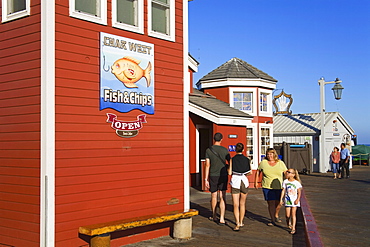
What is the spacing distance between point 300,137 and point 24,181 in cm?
2337

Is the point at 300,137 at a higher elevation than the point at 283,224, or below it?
higher

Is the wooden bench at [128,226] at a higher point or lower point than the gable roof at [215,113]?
lower

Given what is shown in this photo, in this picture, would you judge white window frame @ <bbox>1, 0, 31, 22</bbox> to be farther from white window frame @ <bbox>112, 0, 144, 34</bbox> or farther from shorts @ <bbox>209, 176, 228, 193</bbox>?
shorts @ <bbox>209, 176, 228, 193</bbox>

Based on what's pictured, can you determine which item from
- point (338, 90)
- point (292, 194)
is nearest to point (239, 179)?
point (292, 194)

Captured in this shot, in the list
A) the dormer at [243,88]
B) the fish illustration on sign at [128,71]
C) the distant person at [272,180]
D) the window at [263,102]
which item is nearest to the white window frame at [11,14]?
the fish illustration on sign at [128,71]

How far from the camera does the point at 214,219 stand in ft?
34.9

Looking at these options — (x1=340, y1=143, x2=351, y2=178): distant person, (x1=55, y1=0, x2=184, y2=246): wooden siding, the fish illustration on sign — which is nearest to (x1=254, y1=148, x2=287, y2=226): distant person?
(x1=55, y1=0, x2=184, y2=246): wooden siding

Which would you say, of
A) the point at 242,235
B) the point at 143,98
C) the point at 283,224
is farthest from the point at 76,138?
the point at 283,224

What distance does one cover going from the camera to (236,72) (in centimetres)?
2045

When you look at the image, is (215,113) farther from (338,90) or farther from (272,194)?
(338,90)

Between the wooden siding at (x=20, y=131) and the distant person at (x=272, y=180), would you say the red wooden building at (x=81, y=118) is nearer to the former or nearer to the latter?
the wooden siding at (x=20, y=131)

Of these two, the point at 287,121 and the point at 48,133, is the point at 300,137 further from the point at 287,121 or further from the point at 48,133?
the point at 48,133

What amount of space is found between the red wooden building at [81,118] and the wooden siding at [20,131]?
0.02m

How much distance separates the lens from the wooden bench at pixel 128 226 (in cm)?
728
